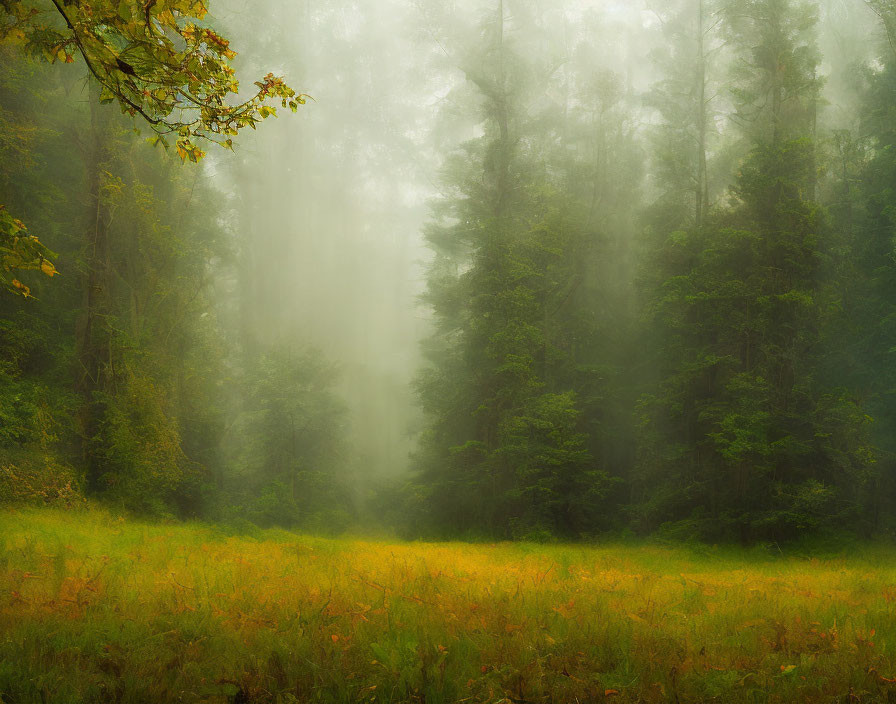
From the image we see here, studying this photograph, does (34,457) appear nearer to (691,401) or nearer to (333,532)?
(333,532)

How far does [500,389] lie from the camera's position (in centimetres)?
1595

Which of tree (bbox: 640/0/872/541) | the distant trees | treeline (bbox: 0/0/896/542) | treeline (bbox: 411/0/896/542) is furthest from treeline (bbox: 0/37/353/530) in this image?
tree (bbox: 640/0/872/541)

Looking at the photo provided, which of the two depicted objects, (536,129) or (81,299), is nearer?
(81,299)

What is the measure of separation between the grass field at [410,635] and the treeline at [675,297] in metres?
7.37

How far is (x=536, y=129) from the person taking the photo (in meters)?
18.7

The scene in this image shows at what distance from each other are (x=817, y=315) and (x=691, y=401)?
3.39 meters

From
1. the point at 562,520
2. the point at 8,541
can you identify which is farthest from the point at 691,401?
the point at 8,541

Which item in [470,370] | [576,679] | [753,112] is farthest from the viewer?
[470,370]

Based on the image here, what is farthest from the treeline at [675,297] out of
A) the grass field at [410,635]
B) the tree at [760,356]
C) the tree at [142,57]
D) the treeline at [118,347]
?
the tree at [142,57]

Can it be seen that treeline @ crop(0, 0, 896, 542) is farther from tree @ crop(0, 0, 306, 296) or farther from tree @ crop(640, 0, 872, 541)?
tree @ crop(0, 0, 306, 296)

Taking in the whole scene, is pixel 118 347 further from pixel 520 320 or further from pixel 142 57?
pixel 142 57

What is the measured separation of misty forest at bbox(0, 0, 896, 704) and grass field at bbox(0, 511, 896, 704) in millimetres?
29

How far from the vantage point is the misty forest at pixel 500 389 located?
3.60m

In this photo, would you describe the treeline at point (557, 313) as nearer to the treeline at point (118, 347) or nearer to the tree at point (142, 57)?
the treeline at point (118, 347)
